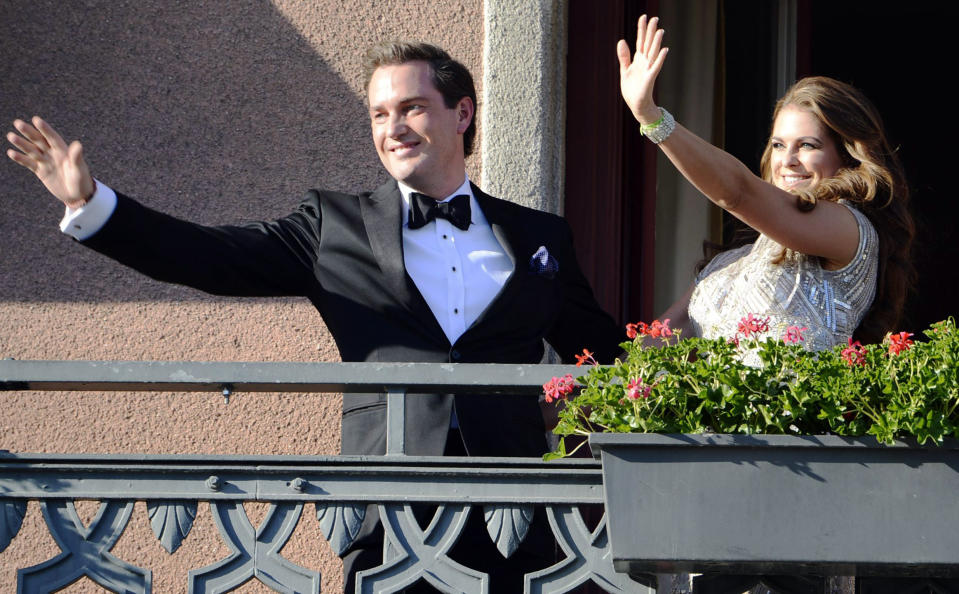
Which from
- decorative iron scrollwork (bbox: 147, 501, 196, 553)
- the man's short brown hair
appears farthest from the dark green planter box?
the man's short brown hair

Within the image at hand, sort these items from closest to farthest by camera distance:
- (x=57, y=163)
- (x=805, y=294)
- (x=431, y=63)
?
(x=57, y=163)
(x=805, y=294)
(x=431, y=63)

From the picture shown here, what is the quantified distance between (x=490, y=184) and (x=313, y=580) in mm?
1813

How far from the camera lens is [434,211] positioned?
3652 millimetres

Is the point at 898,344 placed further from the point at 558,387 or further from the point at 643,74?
the point at 643,74

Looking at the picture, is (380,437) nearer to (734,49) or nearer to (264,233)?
(264,233)

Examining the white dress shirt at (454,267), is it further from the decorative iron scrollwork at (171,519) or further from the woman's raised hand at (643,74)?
the decorative iron scrollwork at (171,519)

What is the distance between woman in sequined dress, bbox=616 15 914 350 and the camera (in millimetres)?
3174

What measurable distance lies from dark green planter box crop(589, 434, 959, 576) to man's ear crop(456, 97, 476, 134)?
154 cm

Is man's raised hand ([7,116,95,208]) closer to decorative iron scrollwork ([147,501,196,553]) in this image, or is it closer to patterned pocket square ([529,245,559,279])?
decorative iron scrollwork ([147,501,196,553])

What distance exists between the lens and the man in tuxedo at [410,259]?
10.7 feet

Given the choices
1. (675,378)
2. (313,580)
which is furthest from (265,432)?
(675,378)

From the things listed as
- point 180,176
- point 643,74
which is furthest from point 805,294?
point 180,176

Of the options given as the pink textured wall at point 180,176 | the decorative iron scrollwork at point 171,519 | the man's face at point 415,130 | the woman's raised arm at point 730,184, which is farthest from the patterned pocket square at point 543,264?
the decorative iron scrollwork at point 171,519

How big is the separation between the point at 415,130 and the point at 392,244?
356 mm
